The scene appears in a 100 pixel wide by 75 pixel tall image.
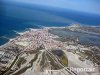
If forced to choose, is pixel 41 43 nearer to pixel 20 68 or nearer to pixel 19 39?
pixel 19 39

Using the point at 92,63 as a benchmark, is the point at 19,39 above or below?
above

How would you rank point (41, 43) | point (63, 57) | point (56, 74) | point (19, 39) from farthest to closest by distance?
point (19, 39)
point (41, 43)
point (63, 57)
point (56, 74)

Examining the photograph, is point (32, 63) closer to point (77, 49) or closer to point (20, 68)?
point (20, 68)

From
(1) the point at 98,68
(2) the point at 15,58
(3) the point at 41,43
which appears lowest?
(1) the point at 98,68

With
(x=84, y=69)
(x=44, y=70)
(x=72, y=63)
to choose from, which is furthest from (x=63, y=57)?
(x=44, y=70)

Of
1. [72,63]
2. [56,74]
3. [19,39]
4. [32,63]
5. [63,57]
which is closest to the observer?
[56,74]

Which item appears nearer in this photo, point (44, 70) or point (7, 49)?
point (44, 70)

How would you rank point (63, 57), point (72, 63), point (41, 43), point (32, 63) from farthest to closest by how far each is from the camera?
point (41, 43) < point (63, 57) < point (72, 63) < point (32, 63)

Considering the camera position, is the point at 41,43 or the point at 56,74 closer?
the point at 56,74

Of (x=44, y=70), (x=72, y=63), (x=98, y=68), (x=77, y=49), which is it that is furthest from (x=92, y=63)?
(x=44, y=70)

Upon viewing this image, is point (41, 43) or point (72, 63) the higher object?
point (41, 43)
